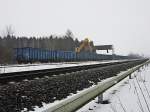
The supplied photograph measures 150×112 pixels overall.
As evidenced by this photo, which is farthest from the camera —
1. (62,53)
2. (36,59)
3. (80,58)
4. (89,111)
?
(80,58)

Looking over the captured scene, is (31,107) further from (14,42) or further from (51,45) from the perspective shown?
(51,45)

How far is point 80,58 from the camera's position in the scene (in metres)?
68.9

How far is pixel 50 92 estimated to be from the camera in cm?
955

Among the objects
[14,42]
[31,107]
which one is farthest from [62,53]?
[14,42]

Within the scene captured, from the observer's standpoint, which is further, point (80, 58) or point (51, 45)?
point (51, 45)

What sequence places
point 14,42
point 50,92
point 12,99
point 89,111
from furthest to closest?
point 14,42 → point 50,92 → point 12,99 → point 89,111

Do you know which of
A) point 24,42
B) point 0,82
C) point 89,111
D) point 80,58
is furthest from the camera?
point 24,42

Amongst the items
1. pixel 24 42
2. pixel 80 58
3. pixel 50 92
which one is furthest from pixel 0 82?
pixel 24 42

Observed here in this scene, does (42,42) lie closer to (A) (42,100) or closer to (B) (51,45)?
(B) (51,45)

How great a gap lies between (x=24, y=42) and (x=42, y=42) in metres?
9.86

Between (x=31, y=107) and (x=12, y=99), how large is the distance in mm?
1055

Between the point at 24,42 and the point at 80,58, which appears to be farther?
the point at 24,42

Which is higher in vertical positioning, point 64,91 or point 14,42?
point 14,42

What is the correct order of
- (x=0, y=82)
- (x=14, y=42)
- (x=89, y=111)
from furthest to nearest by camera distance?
(x=14, y=42) → (x=0, y=82) → (x=89, y=111)
